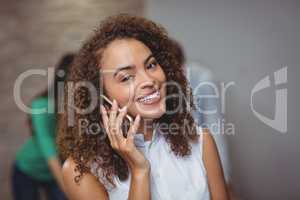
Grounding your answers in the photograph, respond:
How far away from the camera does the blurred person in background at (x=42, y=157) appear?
1.64m

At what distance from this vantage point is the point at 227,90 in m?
1.88

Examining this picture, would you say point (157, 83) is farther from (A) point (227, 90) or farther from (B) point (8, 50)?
(B) point (8, 50)

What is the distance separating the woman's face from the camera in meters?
0.99

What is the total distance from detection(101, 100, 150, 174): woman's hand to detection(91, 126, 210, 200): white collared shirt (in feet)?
0.24

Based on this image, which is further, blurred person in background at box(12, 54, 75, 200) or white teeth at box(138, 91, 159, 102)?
blurred person in background at box(12, 54, 75, 200)

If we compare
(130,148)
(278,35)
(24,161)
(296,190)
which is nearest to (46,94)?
(24,161)

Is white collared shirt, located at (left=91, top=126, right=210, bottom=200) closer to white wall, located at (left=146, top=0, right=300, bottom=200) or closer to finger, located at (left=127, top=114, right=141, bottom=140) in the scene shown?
finger, located at (left=127, top=114, right=141, bottom=140)

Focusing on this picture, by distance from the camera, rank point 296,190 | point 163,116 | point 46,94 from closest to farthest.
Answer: point 163,116 < point 46,94 < point 296,190

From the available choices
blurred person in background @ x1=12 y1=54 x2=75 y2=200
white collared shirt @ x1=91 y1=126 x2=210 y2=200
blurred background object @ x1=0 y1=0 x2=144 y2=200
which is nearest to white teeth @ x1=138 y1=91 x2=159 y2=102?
white collared shirt @ x1=91 y1=126 x2=210 y2=200

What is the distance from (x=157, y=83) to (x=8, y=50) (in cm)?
122

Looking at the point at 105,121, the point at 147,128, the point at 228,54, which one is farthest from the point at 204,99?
the point at 105,121

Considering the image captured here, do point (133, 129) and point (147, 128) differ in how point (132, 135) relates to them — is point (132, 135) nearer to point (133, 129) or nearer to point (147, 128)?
point (133, 129)

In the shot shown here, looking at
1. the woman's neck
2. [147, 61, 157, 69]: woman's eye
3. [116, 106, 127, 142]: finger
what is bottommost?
the woman's neck

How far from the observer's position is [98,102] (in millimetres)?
1056
